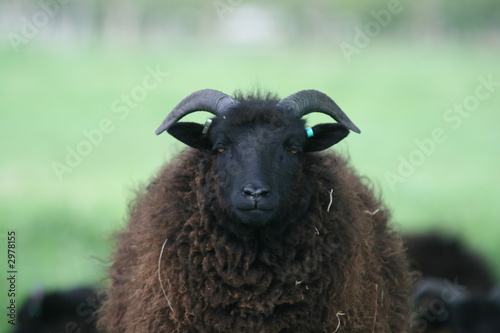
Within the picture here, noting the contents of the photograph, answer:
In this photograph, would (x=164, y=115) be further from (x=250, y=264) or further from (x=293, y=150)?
(x=250, y=264)

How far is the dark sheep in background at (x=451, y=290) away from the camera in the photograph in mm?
10375

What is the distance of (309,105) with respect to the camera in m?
6.26

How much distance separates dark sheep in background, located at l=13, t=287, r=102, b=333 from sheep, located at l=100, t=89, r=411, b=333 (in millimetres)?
2807

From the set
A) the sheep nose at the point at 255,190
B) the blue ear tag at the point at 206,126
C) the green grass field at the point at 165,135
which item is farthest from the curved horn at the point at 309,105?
the green grass field at the point at 165,135

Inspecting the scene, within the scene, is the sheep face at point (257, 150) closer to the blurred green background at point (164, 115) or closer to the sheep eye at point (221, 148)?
the sheep eye at point (221, 148)

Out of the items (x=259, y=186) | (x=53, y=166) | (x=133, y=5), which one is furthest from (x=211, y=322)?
(x=133, y=5)

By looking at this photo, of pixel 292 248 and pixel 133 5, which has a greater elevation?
pixel 133 5

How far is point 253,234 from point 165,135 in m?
13.1

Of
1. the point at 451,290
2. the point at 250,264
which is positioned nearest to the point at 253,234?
the point at 250,264

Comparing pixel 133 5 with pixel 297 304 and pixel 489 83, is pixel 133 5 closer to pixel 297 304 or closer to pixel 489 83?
pixel 489 83

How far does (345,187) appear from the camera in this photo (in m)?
6.49

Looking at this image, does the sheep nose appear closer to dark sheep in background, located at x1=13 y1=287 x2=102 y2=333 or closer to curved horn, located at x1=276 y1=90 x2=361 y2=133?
curved horn, located at x1=276 y1=90 x2=361 y2=133

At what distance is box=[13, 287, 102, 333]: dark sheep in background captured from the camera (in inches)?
355

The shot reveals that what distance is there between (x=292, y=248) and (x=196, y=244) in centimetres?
78
